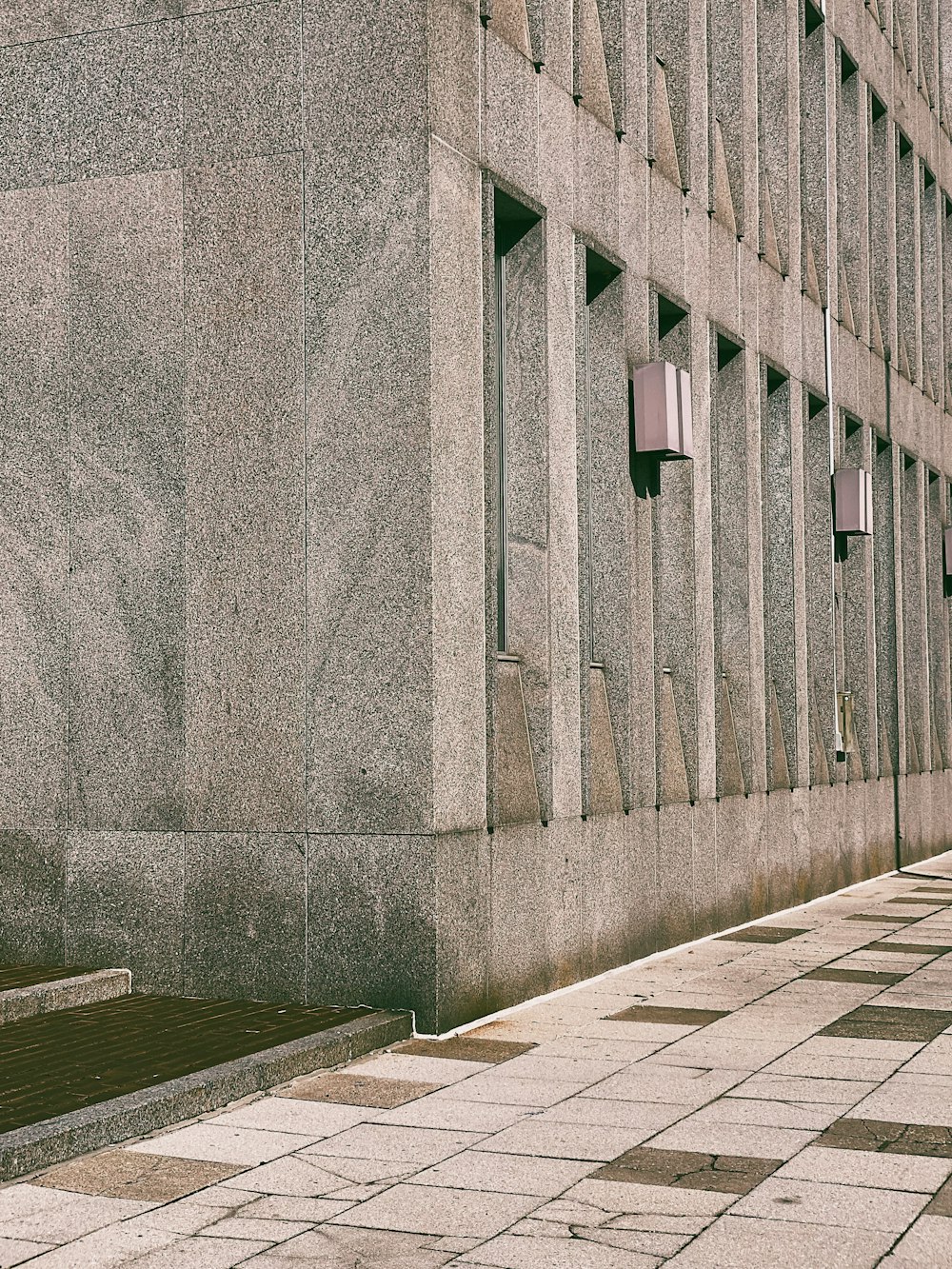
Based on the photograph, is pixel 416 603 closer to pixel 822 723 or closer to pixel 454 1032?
pixel 454 1032

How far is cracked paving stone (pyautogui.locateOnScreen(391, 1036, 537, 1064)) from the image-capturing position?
8617 mm

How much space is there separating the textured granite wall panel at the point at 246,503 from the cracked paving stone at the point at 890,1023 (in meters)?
3.23

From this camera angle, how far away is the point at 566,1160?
6465 millimetres

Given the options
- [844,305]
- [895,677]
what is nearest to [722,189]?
[844,305]

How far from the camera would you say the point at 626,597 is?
493 inches

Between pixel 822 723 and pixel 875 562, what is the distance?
400 centimetres

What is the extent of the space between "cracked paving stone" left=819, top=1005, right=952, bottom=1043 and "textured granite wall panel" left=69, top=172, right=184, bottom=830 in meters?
3.94

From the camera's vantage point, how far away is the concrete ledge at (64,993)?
8.96 metres

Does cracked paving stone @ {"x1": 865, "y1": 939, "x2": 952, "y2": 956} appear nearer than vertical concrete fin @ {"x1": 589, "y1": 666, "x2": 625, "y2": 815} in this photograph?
No

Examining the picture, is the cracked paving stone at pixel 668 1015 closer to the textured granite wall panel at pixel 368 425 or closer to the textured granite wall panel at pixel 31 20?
the textured granite wall panel at pixel 368 425

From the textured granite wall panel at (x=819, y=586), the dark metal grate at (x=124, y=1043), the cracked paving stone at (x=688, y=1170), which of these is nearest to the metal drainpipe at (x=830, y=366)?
the textured granite wall panel at (x=819, y=586)

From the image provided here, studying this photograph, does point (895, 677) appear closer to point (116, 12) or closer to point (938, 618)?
point (938, 618)

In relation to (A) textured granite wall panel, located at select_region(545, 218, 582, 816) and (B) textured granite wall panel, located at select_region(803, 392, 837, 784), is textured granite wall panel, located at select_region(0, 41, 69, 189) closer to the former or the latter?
(A) textured granite wall panel, located at select_region(545, 218, 582, 816)

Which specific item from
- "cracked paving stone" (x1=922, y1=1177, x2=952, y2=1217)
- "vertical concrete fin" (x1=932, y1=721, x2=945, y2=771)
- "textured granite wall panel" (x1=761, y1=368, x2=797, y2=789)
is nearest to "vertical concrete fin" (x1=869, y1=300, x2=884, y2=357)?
"textured granite wall panel" (x1=761, y1=368, x2=797, y2=789)
